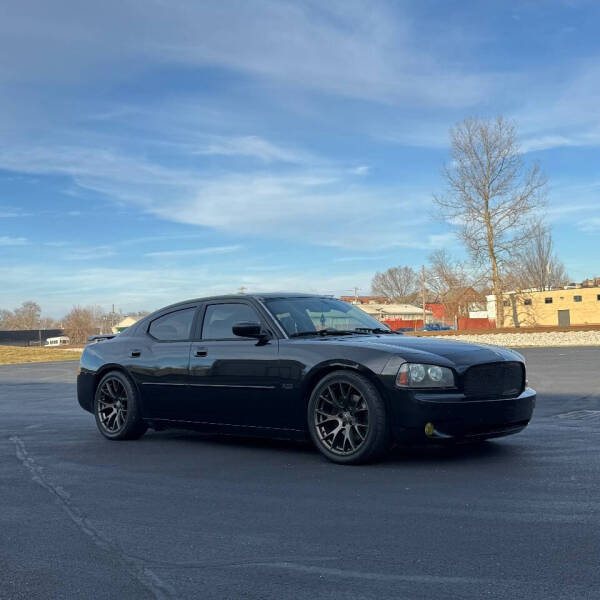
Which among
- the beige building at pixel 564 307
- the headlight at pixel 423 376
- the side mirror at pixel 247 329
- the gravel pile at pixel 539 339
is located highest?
the beige building at pixel 564 307

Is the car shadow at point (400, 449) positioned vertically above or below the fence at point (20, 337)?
below

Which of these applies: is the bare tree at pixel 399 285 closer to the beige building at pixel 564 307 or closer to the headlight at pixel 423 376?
the beige building at pixel 564 307

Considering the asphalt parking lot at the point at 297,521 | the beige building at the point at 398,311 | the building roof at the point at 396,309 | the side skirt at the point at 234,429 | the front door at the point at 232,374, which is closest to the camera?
the asphalt parking lot at the point at 297,521

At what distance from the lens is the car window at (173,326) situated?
26.4 feet

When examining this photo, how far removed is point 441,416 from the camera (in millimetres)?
6102

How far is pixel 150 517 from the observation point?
4781mm

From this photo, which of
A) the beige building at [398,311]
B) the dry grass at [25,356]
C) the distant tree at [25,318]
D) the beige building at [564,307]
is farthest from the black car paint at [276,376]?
the distant tree at [25,318]

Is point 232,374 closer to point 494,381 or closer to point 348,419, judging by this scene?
point 348,419

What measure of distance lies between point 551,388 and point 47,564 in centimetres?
1072

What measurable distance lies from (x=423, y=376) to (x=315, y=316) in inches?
63.4

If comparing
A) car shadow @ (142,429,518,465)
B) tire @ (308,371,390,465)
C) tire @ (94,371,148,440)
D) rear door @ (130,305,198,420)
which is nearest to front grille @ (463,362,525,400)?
car shadow @ (142,429,518,465)

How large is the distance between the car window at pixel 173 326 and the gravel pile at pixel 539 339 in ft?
84.1

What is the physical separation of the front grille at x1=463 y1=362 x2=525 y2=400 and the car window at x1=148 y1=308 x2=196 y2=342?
9.93 feet

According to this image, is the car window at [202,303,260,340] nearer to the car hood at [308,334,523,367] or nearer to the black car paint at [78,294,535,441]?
the black car paint at [78,294,535,441]
